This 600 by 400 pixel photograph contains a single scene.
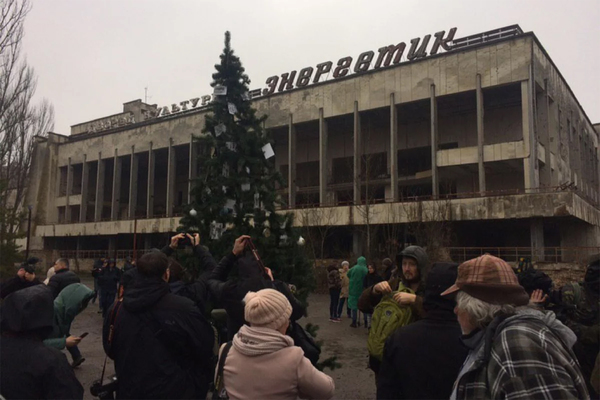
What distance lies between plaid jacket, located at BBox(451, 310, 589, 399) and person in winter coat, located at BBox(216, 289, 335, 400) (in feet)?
2.56

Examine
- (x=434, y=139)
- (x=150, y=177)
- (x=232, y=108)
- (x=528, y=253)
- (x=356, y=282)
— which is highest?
(x=434, y=139)

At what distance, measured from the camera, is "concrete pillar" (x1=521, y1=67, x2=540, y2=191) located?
2661 cm

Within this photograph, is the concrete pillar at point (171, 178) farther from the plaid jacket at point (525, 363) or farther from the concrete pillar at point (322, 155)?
the plaid jacket at point (525, 363)

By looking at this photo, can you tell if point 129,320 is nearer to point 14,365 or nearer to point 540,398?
point 14,365

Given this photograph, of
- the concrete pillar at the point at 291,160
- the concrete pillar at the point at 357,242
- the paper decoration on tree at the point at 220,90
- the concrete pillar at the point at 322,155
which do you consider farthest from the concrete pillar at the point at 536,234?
the paper decoration on tree at the point at 220,90

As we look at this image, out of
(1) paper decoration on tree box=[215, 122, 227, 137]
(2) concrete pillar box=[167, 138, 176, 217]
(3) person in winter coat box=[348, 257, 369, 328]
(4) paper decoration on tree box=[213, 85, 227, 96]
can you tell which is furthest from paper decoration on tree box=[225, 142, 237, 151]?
(2) concrete pillar box=[167, 138, 176, 217]

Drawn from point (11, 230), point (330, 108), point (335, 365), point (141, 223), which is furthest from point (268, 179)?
point (141, 223)

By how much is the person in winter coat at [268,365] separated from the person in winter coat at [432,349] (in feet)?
2.22

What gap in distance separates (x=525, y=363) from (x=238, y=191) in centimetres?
442

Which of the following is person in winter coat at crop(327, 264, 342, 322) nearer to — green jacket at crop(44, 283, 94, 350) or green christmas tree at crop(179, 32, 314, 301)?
green christmas tree at crop(179, 32, 314, 301)

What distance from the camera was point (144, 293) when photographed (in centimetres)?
313

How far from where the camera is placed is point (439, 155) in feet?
99.7

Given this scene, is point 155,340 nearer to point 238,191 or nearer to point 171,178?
point 238,191

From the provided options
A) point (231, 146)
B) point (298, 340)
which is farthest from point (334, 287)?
point (298, 340)
